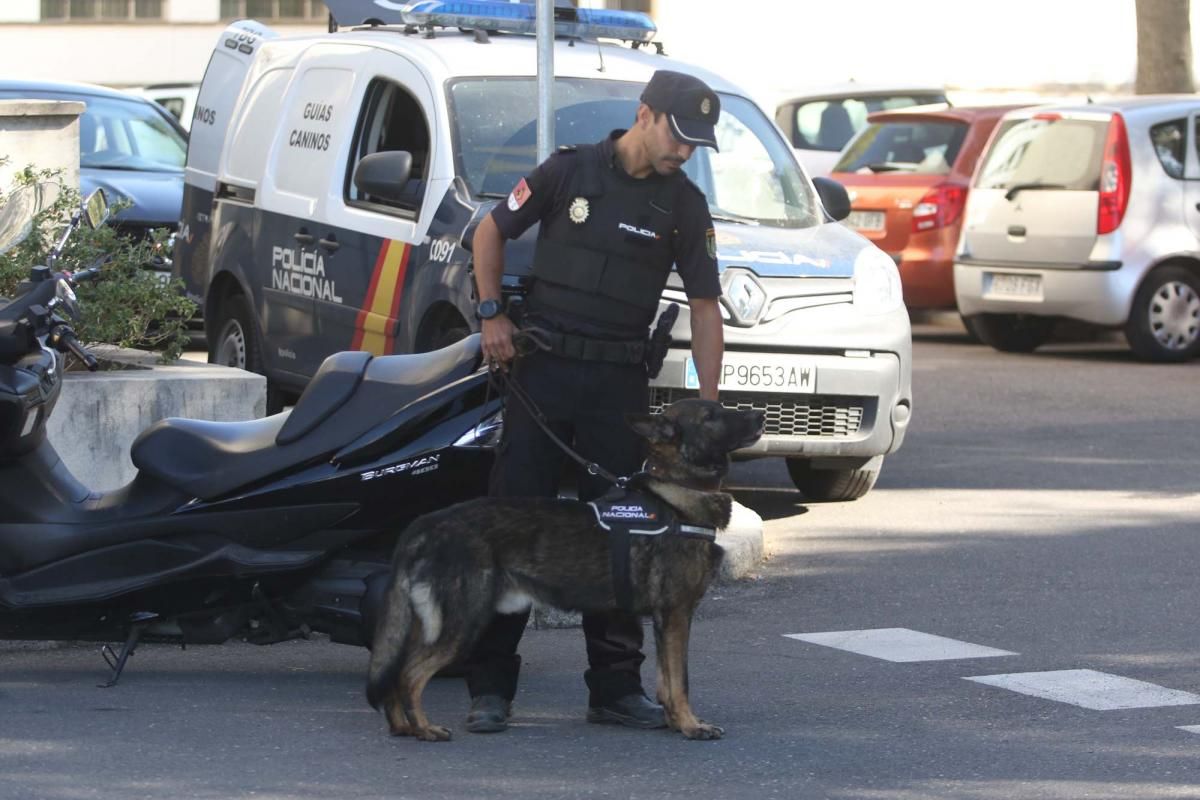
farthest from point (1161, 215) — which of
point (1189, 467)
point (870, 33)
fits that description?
point (870, 33)

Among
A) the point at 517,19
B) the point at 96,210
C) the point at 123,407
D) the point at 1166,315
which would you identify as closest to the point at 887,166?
the point at 1166,315

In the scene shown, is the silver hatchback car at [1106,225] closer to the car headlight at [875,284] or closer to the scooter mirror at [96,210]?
the car headlight at [875,284]

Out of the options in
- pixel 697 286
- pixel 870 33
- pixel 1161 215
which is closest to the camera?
pixel 697 286

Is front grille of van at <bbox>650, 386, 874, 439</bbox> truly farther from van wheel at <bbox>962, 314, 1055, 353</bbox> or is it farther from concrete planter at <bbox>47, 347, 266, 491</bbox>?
van wheel at <bbox>962, 314, 1055, 353</bbox>

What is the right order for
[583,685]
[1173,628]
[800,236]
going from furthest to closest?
[800,236]
[1173,628]
[583,685]

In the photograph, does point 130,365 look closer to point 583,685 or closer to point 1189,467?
point 583,685

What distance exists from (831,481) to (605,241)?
13.8 feet

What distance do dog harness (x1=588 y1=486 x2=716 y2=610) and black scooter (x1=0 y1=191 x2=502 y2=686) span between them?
515mm

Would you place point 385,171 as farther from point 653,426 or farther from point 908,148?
point 908,148

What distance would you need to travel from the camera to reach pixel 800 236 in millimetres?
9516

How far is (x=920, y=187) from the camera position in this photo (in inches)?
667

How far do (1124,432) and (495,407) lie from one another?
674cm

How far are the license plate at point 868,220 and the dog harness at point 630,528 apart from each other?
11717mm

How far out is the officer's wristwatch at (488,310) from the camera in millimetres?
5836
